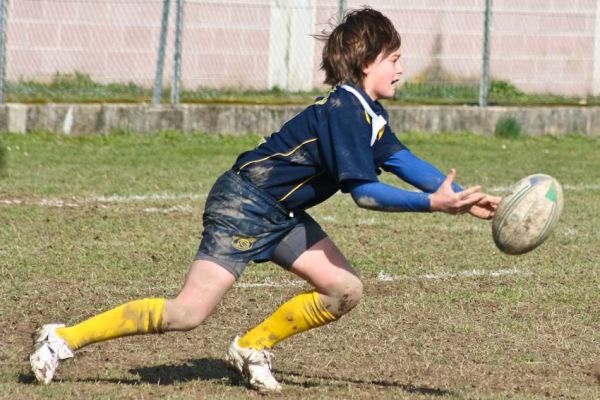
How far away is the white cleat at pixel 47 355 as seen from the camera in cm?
550

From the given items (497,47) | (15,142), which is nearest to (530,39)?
(497,47)

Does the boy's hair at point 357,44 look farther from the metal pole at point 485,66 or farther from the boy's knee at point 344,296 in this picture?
the metal pole at point 485,66

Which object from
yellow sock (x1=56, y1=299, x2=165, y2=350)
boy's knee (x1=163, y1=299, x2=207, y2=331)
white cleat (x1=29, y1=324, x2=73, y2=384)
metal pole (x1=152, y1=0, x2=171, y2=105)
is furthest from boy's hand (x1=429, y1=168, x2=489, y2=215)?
metal pole (x1=152, y1=0, x2=171, y2=105)

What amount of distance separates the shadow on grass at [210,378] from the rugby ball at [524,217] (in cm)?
73

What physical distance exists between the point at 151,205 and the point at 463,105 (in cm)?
725

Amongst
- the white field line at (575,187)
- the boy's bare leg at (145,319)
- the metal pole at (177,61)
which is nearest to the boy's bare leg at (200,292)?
the boy's bare leg at (145,319)

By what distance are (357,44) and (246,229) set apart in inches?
35.9

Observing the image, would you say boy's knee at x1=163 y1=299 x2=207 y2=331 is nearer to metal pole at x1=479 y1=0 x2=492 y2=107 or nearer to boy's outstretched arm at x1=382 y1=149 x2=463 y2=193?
boy's outstretched arm at x1=382 y1=149 x2=463 y2=193

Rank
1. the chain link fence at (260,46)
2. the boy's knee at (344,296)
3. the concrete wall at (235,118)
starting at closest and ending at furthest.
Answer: the boy's knee at (344,296) < the concrete wall at (235,118) < the chain link fence at (260,46)

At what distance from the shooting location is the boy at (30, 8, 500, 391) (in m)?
5.41

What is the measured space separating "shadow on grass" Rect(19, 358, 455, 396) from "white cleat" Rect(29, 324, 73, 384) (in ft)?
0.35

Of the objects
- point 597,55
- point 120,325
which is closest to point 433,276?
point 120,325

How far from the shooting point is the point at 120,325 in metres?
5.53

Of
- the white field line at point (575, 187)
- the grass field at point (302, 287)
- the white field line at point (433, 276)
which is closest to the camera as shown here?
the grass field at point (302, 287)
